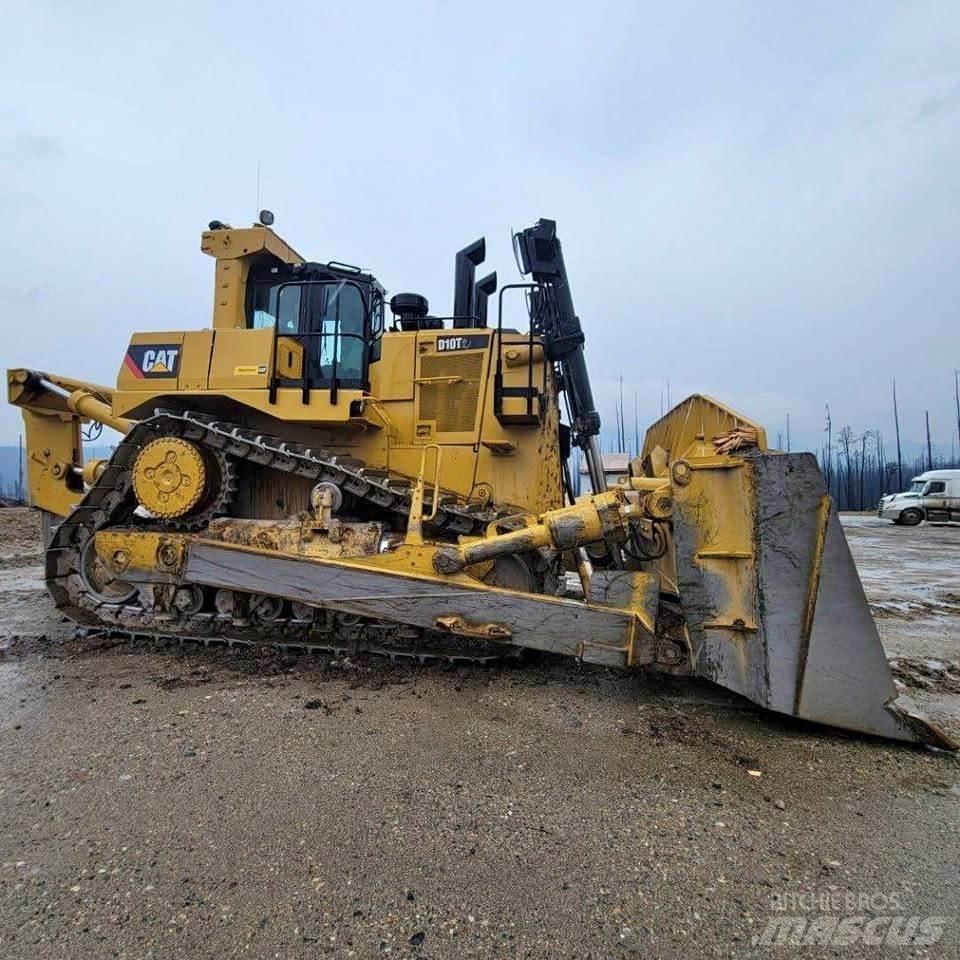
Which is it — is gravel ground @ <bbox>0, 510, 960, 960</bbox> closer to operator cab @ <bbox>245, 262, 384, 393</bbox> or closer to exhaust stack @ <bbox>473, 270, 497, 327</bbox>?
operator cab @ <bbox>245, 262, 384, 393</bbox>

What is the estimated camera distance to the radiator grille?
5574mm

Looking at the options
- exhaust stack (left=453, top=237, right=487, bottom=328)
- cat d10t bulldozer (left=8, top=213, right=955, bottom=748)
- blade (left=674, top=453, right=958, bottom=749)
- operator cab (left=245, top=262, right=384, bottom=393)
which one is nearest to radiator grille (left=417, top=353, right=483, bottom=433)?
cat d10t bulldozer (left=8, top=213, right=955, bottom=748)

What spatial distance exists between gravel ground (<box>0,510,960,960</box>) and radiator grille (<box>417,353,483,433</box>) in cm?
242

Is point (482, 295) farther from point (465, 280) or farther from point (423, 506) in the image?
point (423, 506)

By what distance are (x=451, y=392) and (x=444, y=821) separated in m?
3.83

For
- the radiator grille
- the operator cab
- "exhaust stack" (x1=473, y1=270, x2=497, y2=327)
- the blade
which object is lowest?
the blade

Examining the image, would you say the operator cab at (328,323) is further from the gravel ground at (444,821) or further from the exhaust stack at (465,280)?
the gravel ground at (444,821)

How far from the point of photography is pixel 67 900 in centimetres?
212

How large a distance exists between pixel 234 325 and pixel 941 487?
97.9 ft

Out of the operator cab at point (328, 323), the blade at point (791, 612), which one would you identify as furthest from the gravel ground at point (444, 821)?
the operator cab at point (328, 323)

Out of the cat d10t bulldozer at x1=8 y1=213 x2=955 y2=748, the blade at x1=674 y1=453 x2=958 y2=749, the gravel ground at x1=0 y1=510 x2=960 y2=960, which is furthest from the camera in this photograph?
the cat d10t bulldozer at x1=8 y1=213 x2=955 y2=748

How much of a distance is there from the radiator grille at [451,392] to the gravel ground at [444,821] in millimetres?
2420

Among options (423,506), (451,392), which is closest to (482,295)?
(451,392)

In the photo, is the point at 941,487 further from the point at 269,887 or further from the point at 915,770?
the point at 269,887
